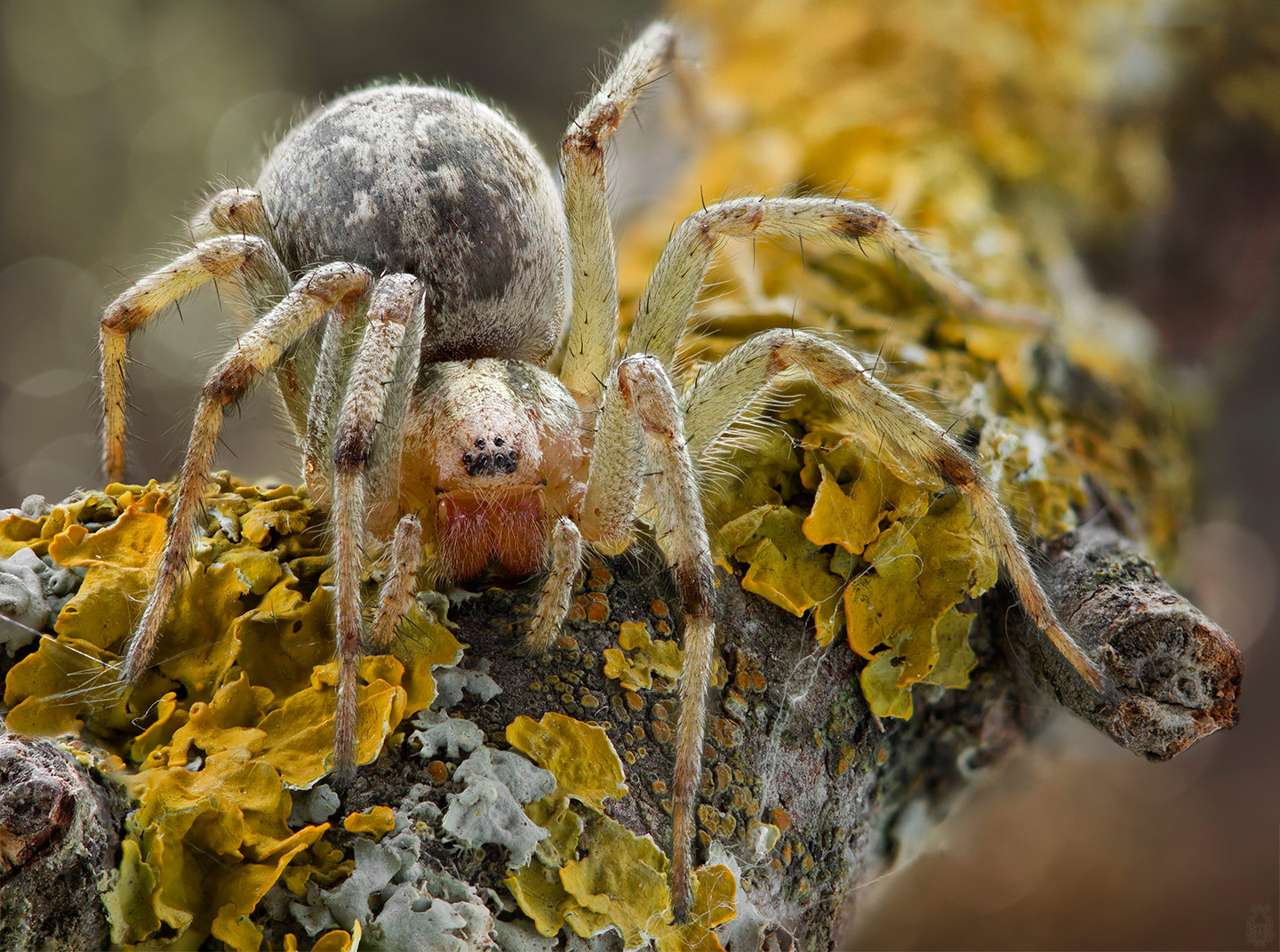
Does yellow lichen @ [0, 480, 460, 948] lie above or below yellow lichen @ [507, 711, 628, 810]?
above

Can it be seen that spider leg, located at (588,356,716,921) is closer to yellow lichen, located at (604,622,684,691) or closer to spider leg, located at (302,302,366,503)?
yellow lichen, located at (604,622,684,691)

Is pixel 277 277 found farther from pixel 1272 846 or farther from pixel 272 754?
pixel 1272 846

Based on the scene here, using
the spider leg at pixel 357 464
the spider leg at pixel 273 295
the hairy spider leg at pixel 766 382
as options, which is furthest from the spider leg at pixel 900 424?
the spider leg at pixel 273 295

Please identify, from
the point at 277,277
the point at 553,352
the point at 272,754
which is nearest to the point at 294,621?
the point at 272,754

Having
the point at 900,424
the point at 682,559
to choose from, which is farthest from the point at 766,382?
the point at 682,559

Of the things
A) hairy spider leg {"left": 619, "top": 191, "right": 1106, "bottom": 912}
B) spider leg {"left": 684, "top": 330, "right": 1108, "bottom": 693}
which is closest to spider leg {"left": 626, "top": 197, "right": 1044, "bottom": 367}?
hairy spider leg {"left": 619, "top": 191, "right": 1106, "bottom": 912}
